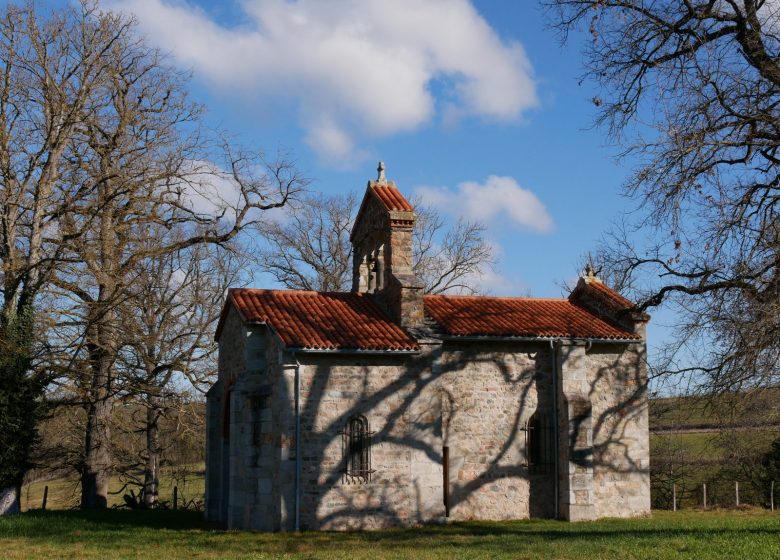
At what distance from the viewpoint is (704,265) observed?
46.9ft

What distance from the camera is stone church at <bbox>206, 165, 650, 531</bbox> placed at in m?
18.1

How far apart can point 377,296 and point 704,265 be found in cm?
922

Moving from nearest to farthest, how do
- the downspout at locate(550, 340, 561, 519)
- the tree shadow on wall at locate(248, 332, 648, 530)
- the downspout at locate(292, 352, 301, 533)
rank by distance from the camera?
the downspout at locate(292, 352, 301, 533)
the tree shadow on wall at locate(248, 332, 648, 530)
the downspout at locate(550, 340, 561, 519)

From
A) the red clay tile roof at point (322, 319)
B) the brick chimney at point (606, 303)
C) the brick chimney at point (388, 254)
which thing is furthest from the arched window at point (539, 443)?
the red clay tile roof at point (322, 319)

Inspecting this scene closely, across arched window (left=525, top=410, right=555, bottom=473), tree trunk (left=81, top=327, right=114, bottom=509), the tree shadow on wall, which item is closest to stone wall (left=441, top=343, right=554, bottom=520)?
the tree shadow on wall

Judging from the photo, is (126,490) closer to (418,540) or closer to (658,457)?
(418,540)

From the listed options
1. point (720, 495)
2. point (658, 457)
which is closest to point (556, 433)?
point (720, 495)

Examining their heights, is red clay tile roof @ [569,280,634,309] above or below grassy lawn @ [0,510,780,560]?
above

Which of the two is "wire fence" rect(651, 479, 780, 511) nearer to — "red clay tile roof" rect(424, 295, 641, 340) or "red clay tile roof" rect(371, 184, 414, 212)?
"red clay tile roof" rect(424, 295, 641, 340)

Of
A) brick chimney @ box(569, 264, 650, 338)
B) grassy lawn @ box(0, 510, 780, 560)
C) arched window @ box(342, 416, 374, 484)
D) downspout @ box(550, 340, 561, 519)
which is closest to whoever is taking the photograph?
grassy lawn @ box(0, 510, 780, 560)

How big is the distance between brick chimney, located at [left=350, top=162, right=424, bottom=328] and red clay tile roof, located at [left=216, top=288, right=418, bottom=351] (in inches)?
18.9

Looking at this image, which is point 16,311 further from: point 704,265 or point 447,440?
point 704,265

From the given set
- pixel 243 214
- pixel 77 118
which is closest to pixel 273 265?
pixel 243 214

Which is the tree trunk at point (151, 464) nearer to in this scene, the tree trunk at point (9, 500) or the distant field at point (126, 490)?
the distant field at point (126, 490)
